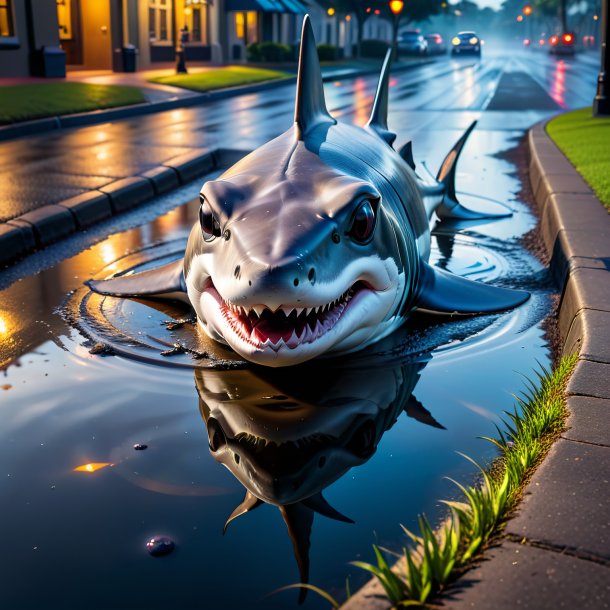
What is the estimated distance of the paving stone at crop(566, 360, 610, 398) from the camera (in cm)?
349

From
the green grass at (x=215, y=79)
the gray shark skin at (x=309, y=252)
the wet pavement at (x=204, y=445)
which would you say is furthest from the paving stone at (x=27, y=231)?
the green grass at (x=215, y=79)

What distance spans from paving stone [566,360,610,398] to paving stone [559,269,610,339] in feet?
2.86

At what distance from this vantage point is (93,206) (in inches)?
338

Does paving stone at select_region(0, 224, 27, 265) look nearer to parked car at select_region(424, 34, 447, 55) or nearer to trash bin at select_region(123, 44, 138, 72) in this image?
trash bin at select_region(123, 44, 138, 72)

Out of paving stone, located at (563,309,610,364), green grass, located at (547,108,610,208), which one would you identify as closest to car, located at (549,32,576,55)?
green grass, located at (547,108,610,208)

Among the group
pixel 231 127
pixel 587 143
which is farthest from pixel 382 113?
pixel 231 127

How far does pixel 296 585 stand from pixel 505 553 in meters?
0.59

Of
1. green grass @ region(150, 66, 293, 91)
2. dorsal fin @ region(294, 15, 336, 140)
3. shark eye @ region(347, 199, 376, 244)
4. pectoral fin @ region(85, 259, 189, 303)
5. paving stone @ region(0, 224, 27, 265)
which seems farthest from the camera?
green grass @ region(150, 66, 293, 91)

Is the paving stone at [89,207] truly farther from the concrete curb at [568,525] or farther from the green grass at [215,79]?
the green grass at [215,79]

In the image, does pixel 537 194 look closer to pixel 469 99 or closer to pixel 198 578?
pixel 198 578

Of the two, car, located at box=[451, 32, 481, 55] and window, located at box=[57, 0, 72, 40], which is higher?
window, located at box=[57, 0, 72, 40]

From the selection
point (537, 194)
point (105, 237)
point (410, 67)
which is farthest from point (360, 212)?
point (410, 67)

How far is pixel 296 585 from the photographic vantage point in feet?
8.20

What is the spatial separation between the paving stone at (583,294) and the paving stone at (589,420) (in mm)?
1315
